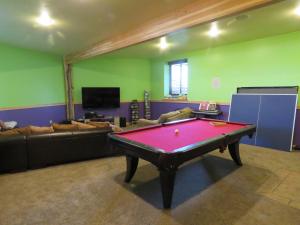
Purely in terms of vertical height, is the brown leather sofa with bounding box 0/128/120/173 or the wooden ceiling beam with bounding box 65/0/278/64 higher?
the wooden ceiling beam with bounding box 65/0/278/64

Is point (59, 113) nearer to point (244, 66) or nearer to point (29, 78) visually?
point (29, 78)

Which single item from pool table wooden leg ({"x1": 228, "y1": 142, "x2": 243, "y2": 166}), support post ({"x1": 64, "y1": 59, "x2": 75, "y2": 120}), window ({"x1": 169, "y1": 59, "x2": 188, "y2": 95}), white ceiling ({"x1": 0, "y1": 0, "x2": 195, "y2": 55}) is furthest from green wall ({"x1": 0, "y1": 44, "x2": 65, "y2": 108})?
pool table wooden leg ({"x1": 228, "y1": 142, "x2": 243, "y2": 166})

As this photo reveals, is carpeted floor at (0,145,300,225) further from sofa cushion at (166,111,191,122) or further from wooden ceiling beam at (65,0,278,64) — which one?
wooden ceiling beam at (65,0,278,64)

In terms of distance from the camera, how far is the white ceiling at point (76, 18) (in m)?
2.82

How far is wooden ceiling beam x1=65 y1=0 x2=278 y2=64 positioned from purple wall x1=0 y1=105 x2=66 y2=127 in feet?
11.0

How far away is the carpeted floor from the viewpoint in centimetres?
216

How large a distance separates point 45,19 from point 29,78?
3151 mm

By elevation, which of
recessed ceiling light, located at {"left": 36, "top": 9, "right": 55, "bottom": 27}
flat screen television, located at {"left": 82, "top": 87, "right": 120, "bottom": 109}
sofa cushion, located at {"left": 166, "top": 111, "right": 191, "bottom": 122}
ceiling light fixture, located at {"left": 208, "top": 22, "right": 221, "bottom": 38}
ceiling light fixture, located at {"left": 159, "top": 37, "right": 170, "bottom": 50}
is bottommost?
sofa cushion, located at {"left": 166, "top": 111, "right": 191, "bottom": 122}

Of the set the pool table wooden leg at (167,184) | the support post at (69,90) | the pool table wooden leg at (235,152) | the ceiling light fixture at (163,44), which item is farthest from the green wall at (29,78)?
the pool table wooden leg at (235,152)

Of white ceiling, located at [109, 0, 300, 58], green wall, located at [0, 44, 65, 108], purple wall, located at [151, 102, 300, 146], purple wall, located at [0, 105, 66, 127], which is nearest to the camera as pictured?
white ceiling, located at [109, 0, 300, 58]

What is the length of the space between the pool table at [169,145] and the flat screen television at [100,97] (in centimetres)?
413

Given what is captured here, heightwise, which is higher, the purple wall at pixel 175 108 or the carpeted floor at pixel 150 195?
the purple wall at pixel 175 108

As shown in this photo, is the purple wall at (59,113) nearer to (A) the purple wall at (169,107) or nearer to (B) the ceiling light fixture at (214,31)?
(A) the purple wall at (169,107)

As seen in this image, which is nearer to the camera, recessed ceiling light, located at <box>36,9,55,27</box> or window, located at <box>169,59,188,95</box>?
recessed ceiling light, located at <box>36,9,55,27</box>
